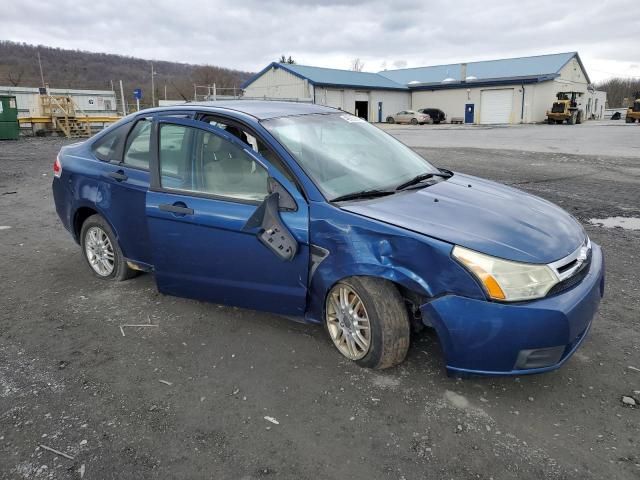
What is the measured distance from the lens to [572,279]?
112 inches

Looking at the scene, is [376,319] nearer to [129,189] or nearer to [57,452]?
[57,452]

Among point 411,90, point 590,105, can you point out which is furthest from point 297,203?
point 590,105

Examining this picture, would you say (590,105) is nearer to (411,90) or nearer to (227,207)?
(411,90)

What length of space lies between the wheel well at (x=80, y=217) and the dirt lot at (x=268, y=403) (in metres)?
0.71

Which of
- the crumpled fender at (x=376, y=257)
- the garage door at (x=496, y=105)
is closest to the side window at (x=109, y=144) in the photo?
the crumpled fender at (x=376, y=257)

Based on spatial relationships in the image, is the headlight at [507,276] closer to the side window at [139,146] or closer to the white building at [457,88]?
the side window at [139,146]

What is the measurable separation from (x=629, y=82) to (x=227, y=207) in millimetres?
119525

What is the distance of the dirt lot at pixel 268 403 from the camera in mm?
2424

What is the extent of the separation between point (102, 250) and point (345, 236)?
279 centimetres

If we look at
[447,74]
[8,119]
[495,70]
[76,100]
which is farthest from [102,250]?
[447,74]

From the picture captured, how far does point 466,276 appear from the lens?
266 centimetres

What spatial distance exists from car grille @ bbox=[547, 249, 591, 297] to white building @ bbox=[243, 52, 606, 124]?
42.7m

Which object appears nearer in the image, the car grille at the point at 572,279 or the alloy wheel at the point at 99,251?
the car grille at the point at 572,279

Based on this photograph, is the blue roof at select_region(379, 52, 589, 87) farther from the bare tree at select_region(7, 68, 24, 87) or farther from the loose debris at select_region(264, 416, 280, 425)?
the bare tree at select_region(7, 68, 24, 87)
